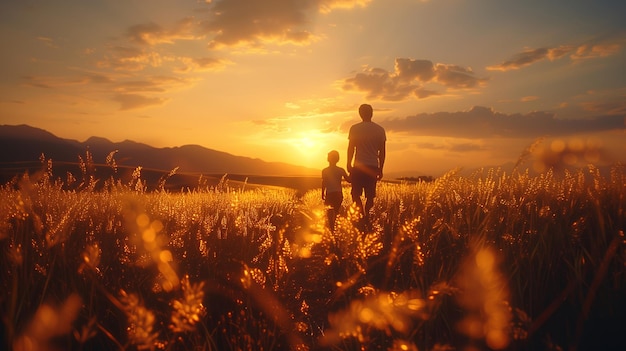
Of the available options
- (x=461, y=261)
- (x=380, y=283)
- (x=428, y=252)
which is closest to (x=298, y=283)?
(x=380, y=283)

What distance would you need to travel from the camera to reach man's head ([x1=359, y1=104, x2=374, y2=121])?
932cm

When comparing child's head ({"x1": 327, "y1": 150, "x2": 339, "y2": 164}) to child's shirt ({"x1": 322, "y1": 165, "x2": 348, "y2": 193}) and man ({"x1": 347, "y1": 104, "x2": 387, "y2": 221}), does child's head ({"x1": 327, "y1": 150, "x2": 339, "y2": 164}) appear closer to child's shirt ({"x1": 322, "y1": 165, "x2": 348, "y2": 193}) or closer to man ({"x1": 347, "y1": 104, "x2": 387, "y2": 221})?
child's shirt ({"x1": 322, "y1": 165, "x2": 348, "y2": 193})

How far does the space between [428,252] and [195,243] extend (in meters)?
2.40

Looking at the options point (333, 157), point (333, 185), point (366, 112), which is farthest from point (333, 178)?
point (366, 112)

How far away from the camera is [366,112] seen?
933 centimetres

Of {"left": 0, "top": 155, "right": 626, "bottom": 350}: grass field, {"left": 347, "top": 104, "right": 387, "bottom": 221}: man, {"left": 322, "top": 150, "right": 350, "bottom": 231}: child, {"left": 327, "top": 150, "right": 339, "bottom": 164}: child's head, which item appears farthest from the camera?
{"left": 327, "top": 150, "right": 339, "bottom": 164}: child's head

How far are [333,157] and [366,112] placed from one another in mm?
1534

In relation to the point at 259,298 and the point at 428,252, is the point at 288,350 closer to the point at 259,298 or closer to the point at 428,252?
the point at 259,298

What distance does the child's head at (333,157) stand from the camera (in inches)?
410

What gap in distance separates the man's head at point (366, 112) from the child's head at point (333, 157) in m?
1.35

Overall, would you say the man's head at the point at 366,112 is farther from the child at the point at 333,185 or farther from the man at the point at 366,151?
the child at the point at 333,185

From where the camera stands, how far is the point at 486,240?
14.4 ft

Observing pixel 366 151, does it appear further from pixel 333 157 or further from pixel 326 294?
pixel 326 294

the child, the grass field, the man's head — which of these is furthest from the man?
the grass field
